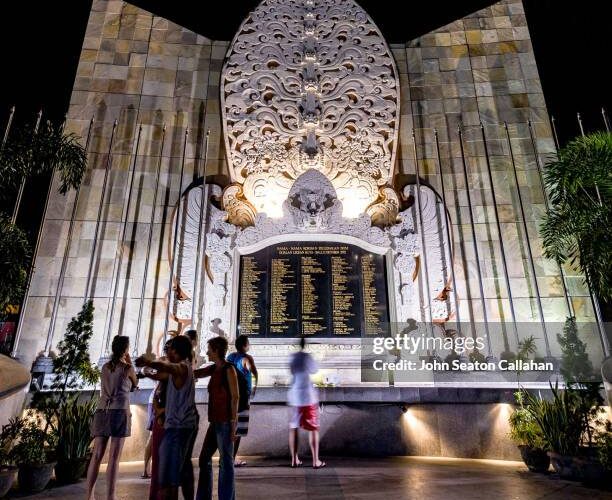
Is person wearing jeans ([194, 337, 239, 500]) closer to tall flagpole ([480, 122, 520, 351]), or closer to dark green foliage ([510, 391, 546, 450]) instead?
dark green foliage ([510, 391, 546, 450])

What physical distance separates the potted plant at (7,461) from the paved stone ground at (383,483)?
0.30 m

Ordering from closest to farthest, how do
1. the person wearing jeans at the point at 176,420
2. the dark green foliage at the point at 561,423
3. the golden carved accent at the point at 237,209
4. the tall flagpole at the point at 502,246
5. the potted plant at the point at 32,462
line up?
the person wearing jeans at the point at 176,420 < the potted plant at the point at 32,462 < the dark green foliage at the point at 561,423 < the tall flagpole at the point at 502,246 < the golden carved accent at the point at 237,209

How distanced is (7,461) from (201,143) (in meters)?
7.14

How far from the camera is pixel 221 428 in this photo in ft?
10.4

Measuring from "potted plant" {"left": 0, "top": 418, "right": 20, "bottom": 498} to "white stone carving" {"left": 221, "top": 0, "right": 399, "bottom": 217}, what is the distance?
5.59m

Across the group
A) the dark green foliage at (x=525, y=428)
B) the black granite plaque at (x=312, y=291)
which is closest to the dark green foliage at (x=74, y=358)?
the black granite plaque at (x=312, y=291)

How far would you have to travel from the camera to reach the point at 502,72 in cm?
1039

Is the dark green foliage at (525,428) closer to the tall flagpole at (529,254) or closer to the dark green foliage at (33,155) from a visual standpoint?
the tall flagpole at (529,254)

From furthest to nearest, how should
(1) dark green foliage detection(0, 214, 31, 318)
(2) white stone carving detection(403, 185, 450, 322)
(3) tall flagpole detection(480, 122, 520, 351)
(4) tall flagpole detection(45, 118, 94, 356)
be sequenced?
1. (2) white stone carving detection(403, 185, 450, 322)
2. (3) tall flagpole detection(480, 122, 520, 351)
3. (4) tall flagpole detection(45, 118, 94, 356)
4. (1) dark green foliage detection(0, 214, 31, 318)

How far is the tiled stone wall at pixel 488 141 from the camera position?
27.6ft

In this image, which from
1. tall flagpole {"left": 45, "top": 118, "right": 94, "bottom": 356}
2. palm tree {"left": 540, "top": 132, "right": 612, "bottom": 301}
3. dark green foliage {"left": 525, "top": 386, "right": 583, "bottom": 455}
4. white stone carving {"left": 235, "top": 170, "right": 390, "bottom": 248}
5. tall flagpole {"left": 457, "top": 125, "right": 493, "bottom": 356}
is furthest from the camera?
white stone carving {"left": 235, "top": 170, "right": 390, "bottom": 248}

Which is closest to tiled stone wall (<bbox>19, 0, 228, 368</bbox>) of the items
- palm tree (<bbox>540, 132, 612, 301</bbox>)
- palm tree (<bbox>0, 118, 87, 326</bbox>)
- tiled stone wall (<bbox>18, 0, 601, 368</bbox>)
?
tiled stone wall (<bbox>18, 0, 601, 368</bbox>)

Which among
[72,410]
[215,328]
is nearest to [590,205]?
[215,328]

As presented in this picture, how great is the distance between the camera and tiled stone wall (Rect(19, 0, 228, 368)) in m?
8.12
